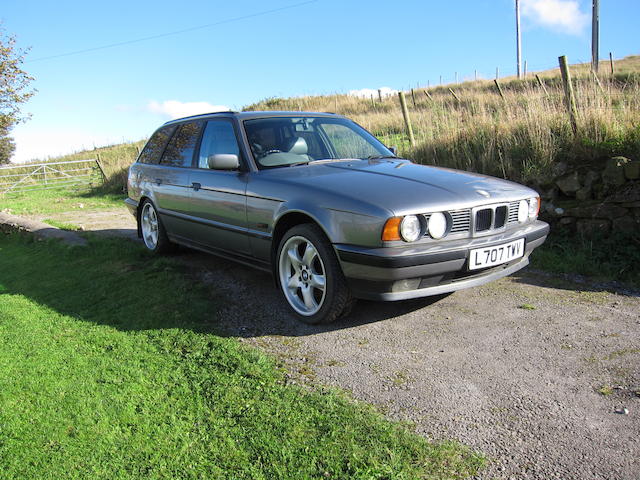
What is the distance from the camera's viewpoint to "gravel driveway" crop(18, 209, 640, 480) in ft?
7.35

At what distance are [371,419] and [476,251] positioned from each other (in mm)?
1446

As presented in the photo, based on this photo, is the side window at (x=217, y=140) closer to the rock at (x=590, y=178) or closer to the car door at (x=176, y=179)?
the car door at (x=176, y=179)

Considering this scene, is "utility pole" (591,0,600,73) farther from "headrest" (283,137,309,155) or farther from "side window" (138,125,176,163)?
"headrest" (283,137,309,155)

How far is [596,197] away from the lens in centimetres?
542

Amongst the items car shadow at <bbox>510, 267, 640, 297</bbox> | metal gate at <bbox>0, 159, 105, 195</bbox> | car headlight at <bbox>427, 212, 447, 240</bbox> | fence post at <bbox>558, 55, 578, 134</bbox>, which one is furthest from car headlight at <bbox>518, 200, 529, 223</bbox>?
metal gate at <bbox>0, 159, 105, 195</bbox>

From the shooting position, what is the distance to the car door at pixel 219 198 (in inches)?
169

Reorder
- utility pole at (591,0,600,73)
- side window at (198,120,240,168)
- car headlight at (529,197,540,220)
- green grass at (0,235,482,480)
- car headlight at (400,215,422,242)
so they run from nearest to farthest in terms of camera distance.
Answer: green grass at (0,235,482,480)
car headlight at (400,215,422,242)
car headlight at (529,197,540,220)
side window at (198,120,240,168)
utility pole at (591,0,600,73)

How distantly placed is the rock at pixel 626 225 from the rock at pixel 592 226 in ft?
0.26

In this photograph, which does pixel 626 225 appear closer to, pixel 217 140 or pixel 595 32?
pixel 217 140

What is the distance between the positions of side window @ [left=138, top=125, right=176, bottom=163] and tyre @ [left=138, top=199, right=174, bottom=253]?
53 centimetres

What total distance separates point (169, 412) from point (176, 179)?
319cm

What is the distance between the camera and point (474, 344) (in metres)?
3.32

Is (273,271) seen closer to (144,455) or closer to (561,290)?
(144,455)

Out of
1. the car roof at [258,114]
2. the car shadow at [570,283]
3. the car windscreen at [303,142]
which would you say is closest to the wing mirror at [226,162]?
the car windscreen at [303,142]
